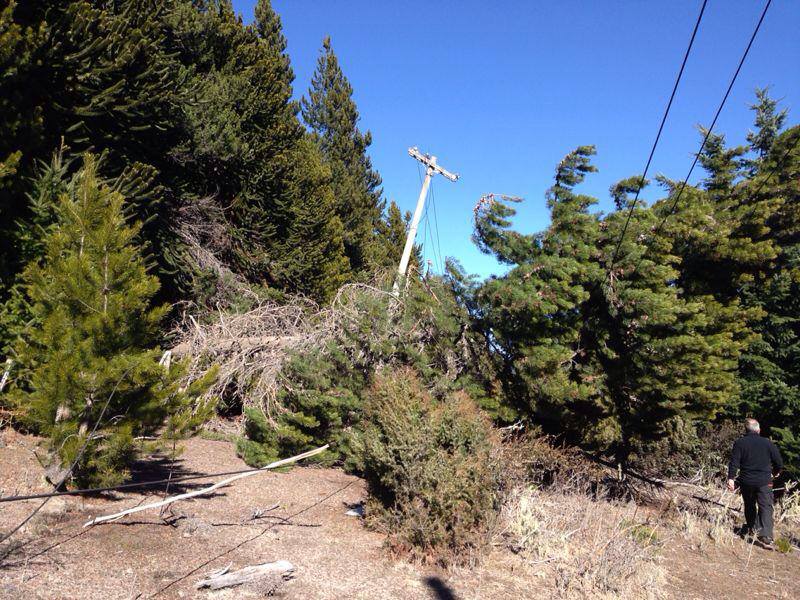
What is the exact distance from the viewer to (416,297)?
8.46 meters

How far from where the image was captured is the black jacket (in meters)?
6.78

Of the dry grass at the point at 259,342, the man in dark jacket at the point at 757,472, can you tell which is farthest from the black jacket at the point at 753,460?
the dry grass at the point at 259,342

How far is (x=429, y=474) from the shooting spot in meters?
4.85

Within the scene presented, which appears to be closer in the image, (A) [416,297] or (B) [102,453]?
(B) [102,453]

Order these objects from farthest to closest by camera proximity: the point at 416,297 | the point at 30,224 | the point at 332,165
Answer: the point at 332,165
the point at 416,297
the point at 30,224

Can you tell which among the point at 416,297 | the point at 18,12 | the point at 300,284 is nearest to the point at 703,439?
the point at 416,297

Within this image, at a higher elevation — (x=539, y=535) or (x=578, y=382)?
(x=578, y=382)

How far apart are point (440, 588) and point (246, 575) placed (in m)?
1.53

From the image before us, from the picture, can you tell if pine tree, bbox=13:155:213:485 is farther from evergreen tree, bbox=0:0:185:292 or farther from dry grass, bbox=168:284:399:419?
dry grass, bbox=168:284:399:419

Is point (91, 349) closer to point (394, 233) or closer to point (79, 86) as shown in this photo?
point (79, 86)

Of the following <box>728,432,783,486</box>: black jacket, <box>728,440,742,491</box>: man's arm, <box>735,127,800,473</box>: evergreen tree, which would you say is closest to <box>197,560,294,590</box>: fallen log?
<box>728,440,742,491</box>: man's arm

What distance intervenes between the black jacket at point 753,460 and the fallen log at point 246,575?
5.54m

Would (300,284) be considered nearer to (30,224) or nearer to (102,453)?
(30,224)

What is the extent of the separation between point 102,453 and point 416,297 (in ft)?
15.7
